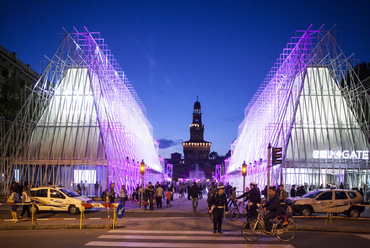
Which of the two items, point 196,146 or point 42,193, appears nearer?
point 42,193

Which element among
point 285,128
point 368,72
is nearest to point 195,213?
point 285,128

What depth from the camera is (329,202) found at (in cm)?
2159

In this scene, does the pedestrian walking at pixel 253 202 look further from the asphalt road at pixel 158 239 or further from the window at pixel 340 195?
the window at pixel 340 195

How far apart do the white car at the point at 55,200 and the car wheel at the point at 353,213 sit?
49.2 feet

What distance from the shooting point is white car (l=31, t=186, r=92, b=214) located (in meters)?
22.8

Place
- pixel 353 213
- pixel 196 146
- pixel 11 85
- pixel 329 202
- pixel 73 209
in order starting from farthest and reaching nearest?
pixel 196 146 → pixel 11 85 → pixel 73 209 → pixel 329 202 → pixel 353 213

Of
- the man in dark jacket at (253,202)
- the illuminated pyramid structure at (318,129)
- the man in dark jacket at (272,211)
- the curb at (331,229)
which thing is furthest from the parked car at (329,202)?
the illuminated pyramid structure at (318,129)

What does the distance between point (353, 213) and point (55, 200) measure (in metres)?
16.9

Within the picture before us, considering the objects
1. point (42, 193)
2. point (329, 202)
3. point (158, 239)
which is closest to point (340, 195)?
point (329, 202)

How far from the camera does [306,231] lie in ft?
52.6

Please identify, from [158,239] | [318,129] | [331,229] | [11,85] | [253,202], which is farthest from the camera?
[11,85]

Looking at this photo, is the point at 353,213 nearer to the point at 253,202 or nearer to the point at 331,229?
the point at 331,229

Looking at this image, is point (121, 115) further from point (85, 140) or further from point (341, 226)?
point (341, 226)

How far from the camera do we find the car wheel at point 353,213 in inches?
833
